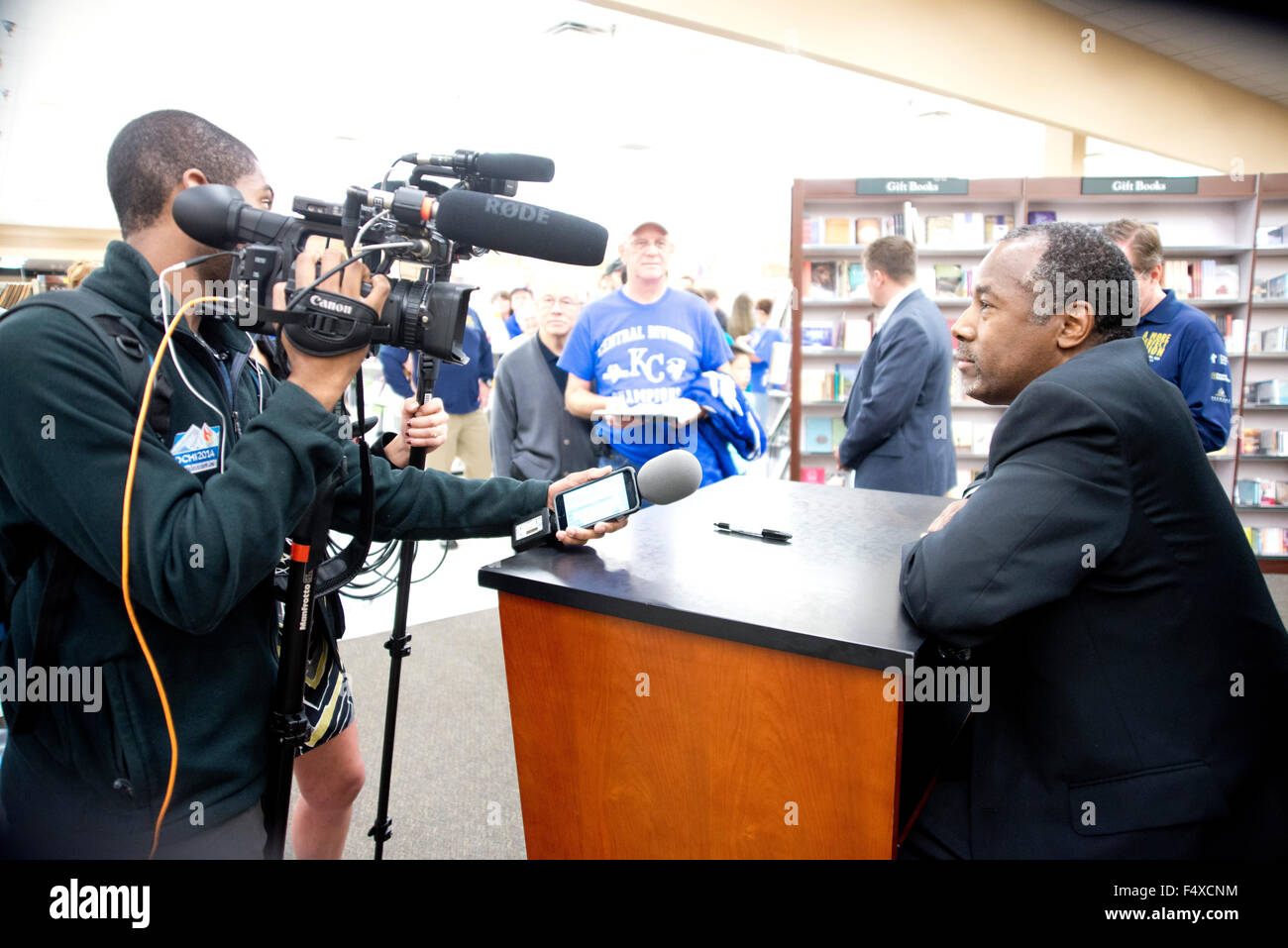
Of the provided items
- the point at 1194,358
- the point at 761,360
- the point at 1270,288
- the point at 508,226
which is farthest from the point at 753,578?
the point at 761,360

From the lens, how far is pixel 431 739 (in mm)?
2801

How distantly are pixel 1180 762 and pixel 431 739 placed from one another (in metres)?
2.35

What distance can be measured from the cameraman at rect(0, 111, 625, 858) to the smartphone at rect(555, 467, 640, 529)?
50cm

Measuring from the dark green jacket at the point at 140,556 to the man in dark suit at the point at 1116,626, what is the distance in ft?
3.03

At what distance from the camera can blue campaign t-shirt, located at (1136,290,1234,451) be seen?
305 centimetres

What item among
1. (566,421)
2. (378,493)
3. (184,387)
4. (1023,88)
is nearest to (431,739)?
(566,421)

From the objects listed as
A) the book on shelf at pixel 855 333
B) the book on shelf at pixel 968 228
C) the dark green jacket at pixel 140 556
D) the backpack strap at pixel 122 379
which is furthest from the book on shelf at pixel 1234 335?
the backpack strap at pixel 122 379

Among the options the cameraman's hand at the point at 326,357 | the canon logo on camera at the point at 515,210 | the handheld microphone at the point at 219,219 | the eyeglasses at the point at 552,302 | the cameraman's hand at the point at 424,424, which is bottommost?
the cameraman's hand at the point at 424,424

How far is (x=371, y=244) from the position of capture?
1.12 meters

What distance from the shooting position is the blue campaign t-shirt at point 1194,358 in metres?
3.05

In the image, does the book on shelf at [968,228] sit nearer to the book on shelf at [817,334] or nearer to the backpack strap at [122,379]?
the book on shelf at [817,334]

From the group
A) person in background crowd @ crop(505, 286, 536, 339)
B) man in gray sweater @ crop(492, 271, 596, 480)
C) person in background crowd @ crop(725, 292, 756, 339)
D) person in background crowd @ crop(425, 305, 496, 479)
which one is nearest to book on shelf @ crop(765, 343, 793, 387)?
person in background crowd @ crop(725, 292, 756, 339)

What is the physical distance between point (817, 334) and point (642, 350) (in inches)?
105

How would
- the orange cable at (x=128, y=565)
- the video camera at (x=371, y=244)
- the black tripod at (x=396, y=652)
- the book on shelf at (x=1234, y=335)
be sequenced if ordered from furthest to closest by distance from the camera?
the book on shelf at (x=1234, y=335)
the black tripod at (x=396, y=652)
the video camera at (x=371, y=244)
the orange cable at (x=128, y=565)
